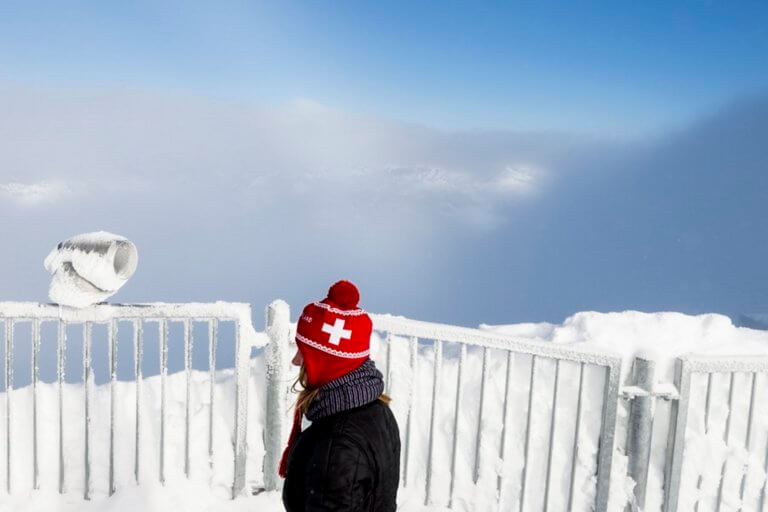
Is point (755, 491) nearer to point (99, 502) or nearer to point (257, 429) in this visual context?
point (257, 429)

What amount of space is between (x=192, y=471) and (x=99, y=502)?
2.16ft

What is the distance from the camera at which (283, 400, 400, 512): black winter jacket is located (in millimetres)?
1681

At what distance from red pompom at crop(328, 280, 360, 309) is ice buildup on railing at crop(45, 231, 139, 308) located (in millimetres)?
2378

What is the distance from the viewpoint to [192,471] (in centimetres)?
427

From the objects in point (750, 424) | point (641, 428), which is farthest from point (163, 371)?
point (750, 424)

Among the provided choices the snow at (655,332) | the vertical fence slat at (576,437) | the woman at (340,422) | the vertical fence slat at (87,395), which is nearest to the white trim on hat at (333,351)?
the woman at (340,422)

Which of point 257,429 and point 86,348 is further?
point 257,429

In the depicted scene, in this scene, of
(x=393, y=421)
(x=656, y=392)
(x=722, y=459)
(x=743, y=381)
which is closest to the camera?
(x=393, y=421)

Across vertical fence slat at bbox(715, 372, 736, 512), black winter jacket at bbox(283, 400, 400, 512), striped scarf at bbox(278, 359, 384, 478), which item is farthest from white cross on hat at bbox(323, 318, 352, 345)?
vertical fence slat at bbox(715, 372, 736, 512)

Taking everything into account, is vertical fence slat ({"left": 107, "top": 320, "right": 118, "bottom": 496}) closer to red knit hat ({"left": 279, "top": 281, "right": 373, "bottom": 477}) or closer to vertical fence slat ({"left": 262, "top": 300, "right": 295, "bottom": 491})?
vertical fence slat ({"left": 262, "top": 300, "right": 295, "bottom": 491})

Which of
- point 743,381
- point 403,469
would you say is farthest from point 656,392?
point 743,381

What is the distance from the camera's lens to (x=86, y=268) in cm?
365

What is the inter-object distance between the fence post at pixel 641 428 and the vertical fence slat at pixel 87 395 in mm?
3747

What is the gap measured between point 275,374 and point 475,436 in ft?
6.18
